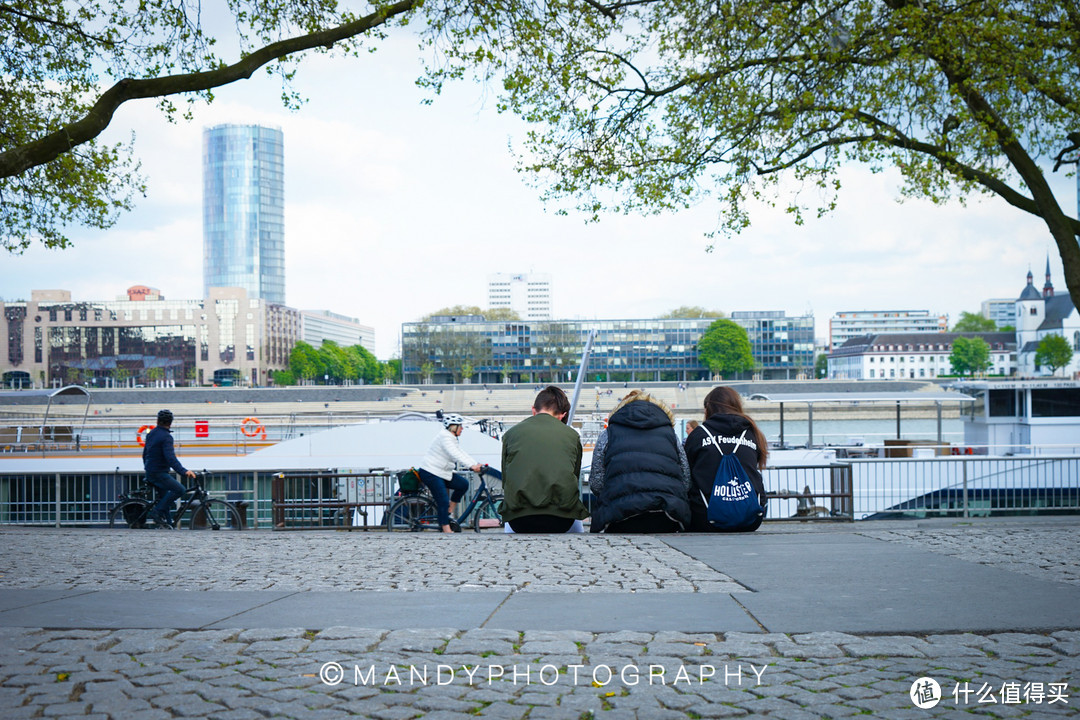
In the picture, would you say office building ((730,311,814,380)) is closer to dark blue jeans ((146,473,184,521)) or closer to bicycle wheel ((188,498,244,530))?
bicycle wheel ((188,498,244,530))

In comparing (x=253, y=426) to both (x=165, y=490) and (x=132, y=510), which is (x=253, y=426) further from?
(x=165, y=490)

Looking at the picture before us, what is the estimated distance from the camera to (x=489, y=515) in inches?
511

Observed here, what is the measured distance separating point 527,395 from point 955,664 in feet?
324

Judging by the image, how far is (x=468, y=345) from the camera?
5851 inches

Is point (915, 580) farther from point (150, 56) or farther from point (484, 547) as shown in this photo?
point (150, 56)

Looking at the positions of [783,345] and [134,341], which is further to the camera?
[783,345]

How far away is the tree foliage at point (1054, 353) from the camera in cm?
14050

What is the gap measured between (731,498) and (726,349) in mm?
A: 132712

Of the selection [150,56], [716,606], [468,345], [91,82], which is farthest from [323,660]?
[468,345]

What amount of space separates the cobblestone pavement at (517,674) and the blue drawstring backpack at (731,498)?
4.13 meters

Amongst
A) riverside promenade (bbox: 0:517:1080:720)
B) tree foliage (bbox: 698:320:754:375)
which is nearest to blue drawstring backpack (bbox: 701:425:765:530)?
riverside promenade (bbox: 0:517:1080:720)

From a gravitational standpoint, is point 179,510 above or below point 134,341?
below

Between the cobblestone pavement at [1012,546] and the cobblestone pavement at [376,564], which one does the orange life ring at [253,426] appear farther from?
the cobblestone pavement at [1012,546]

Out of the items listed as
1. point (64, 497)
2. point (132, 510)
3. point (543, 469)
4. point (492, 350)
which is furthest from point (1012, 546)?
point (492, 350)
